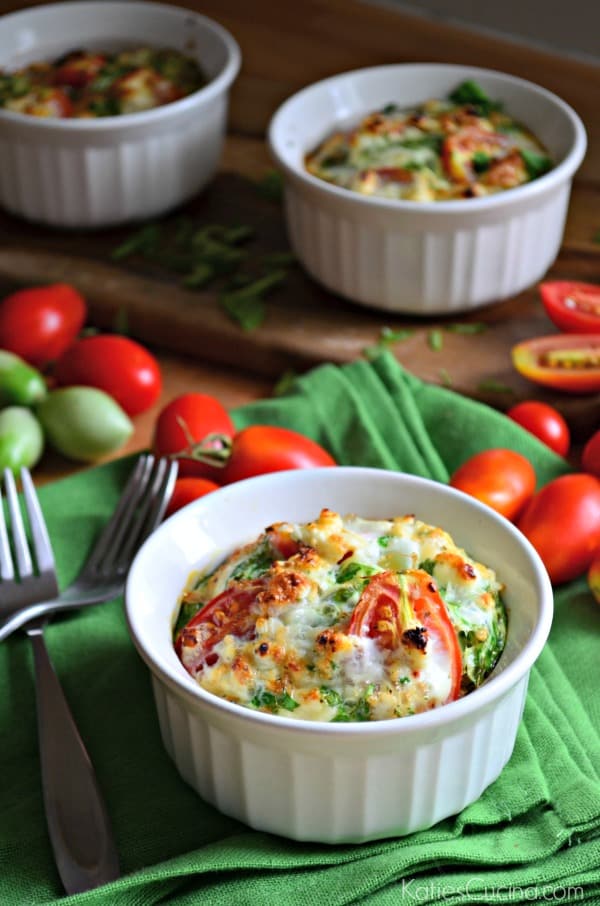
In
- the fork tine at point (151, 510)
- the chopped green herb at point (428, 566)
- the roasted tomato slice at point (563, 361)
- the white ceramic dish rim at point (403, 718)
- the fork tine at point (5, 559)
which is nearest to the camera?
the white ceramic dish rim at point (403, 718)

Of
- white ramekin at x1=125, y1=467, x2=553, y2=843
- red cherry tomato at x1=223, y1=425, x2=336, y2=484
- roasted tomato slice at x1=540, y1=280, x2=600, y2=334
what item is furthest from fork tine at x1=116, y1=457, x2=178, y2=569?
roasted tomato slice at x1=540, y1=280, x2=600, y2=334

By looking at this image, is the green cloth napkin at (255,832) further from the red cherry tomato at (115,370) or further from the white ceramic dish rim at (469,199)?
the white ceramic dish rim at (469,199)

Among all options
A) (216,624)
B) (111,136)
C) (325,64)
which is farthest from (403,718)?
(325,64)

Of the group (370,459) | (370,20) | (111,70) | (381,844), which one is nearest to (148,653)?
(381,844)

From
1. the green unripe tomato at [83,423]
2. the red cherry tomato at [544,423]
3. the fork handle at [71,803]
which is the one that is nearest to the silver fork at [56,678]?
the fork handle at [71,803]

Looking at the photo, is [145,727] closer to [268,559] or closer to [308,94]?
[268,559]

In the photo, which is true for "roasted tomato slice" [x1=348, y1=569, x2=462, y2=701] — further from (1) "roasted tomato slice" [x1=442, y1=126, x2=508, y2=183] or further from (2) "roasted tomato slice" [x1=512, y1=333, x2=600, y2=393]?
(1) "roasted tomato slice" [x1=442, y1=126, x2=508, y2=183]
